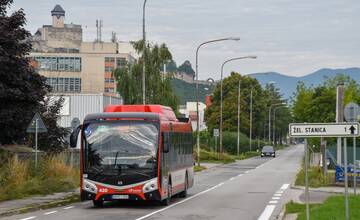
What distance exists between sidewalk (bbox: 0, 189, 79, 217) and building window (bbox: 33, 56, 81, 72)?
12453 cm

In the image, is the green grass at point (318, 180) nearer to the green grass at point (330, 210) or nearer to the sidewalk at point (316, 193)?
the sidewalk at point (316, 193)

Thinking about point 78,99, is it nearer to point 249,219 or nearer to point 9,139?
point 9,139

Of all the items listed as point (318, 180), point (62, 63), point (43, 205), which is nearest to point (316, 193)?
point (318, 180)

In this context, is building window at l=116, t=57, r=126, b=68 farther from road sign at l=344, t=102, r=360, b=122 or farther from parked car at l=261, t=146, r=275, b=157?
road sign at l=344, t=102, r=360, b=122

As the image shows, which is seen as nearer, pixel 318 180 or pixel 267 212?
pixel 267 212

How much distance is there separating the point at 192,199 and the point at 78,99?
2009 inches

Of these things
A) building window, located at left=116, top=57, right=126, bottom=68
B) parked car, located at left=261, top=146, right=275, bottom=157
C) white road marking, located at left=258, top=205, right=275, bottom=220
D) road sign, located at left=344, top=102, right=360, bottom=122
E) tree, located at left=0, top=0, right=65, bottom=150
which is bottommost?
white road marking, located at left=258, top=205, right=275, bottom=220

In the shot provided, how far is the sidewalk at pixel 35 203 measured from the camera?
20547 millimetres

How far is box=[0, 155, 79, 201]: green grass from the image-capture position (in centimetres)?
2545

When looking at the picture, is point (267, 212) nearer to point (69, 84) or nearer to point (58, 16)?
point (69, 84)

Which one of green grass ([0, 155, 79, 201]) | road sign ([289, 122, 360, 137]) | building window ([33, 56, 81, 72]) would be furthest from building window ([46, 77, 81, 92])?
road sign ([289, 122, 360, 137])

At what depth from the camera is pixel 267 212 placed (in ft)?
69.4

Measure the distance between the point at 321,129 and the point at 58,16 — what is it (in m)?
172

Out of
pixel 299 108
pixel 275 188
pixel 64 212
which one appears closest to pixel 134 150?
pixel 64 212
